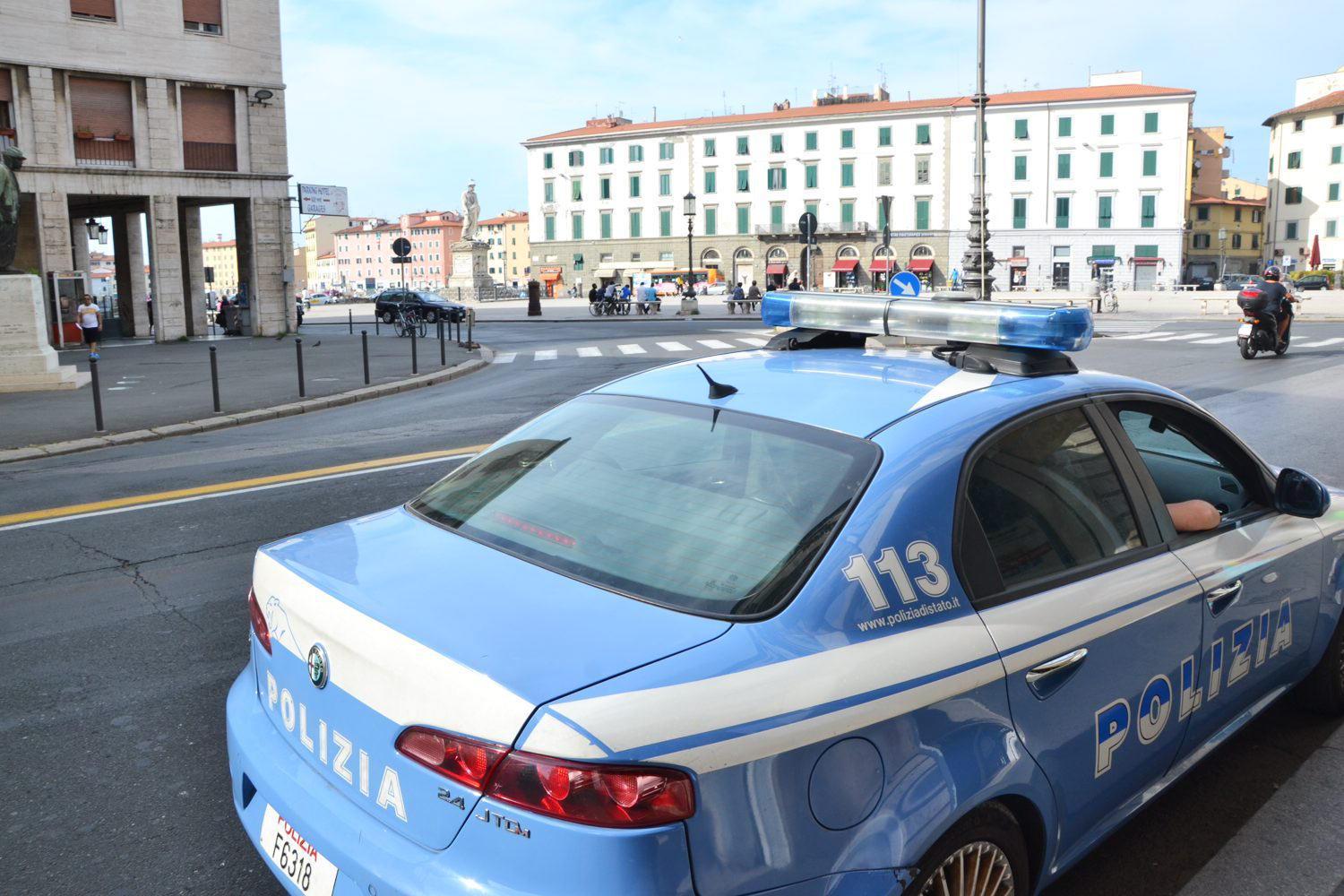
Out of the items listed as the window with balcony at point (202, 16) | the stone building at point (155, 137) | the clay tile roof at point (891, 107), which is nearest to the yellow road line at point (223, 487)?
the stone building at point (155, 137)

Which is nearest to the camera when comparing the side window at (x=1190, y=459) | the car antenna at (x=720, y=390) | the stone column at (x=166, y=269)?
the car antenna at (x=720, y=390)

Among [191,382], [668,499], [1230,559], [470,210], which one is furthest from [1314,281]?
[668,499]

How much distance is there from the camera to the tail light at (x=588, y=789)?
5.79 feet

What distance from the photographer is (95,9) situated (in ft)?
97.6

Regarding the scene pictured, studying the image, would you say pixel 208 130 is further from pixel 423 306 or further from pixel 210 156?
pixel 423 306

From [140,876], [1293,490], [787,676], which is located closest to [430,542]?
[787,676]

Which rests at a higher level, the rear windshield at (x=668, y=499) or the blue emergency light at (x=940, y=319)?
the blue emergency light at (x=940, y=319)

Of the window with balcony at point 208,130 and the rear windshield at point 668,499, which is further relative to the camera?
the window with balcony at point 208,130

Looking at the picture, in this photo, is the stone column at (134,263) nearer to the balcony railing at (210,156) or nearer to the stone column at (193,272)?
the stone column at (193,272)

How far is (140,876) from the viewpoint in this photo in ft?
9.64

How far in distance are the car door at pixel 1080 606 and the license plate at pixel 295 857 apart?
1.46 m

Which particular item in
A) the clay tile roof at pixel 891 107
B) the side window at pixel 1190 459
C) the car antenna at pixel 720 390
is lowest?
the side window at pixel 1190 459

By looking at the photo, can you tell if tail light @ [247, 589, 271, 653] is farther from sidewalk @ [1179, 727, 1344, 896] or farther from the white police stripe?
sidewalk @ [1179, 727, 1344, 896]

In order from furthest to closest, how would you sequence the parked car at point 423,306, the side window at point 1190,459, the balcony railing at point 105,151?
the parked car at point 423,306, the balcony railing at point 105,151, the side window at point 1190,459
